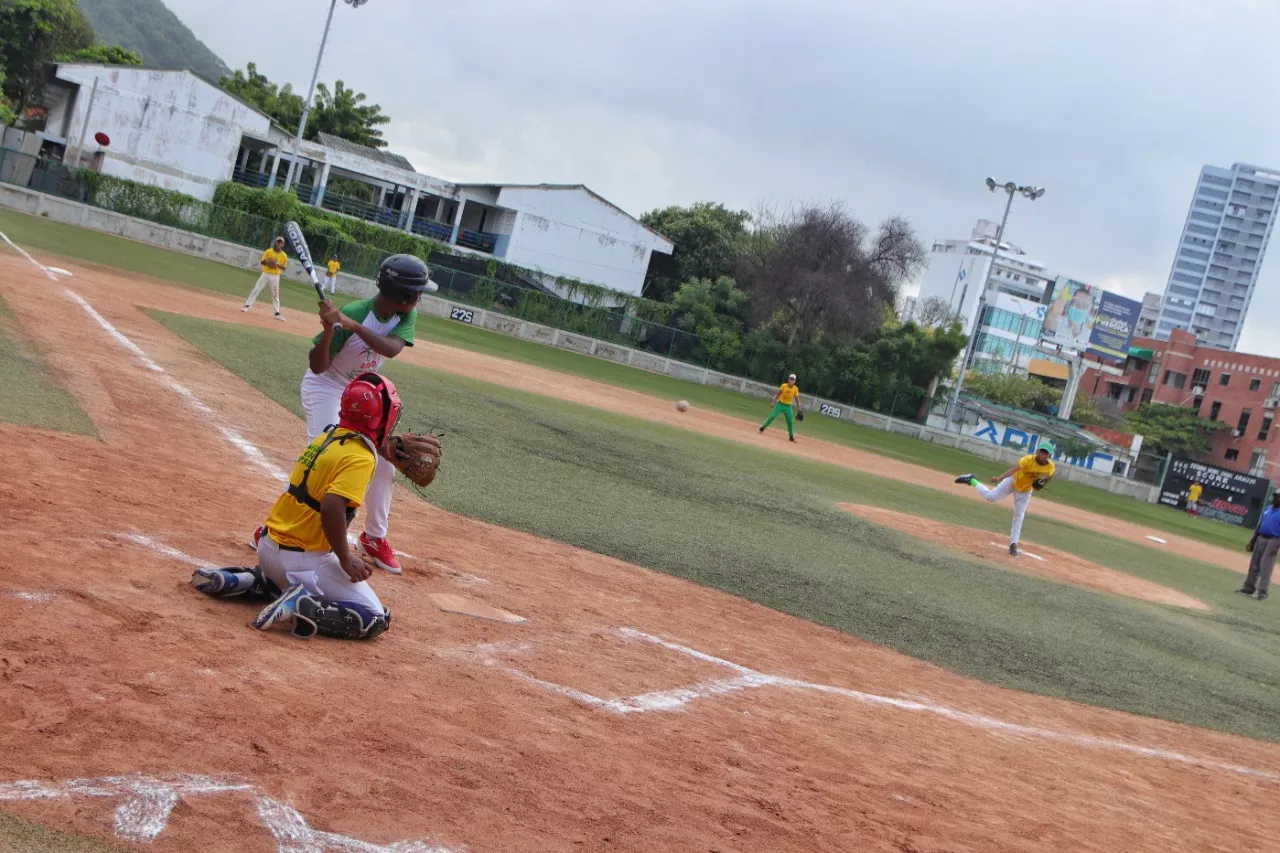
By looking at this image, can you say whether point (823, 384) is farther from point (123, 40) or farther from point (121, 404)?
point (123, 40)

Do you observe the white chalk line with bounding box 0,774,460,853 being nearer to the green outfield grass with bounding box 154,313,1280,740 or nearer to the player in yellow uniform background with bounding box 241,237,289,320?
the green outfield grass with bounding box 154,313,1280,740

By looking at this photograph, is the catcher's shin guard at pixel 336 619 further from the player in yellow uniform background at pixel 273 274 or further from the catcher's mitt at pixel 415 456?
the player in yellow uniform background at pixel 273 274

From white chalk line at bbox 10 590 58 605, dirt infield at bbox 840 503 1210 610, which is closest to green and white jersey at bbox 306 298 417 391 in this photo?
white chalk line at bbox 10 590 58 605

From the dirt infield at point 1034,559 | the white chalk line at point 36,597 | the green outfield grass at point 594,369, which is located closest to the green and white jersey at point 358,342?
the white chalk line at point 36,597

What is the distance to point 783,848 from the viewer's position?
15.9 feet

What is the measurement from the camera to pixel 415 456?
23.7 feet

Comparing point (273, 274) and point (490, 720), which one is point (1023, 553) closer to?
point (490, 720)

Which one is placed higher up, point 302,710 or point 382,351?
point 382,351

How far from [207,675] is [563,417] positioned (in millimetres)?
17796

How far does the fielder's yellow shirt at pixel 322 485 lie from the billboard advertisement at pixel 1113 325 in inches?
3230

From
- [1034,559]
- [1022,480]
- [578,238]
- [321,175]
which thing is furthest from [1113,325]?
[1022,480]

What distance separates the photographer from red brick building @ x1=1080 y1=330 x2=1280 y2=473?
83750 millimetres

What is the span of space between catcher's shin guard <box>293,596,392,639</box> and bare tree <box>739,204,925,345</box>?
169ft

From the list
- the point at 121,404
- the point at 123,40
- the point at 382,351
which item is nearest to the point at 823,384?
the point at 121,404
